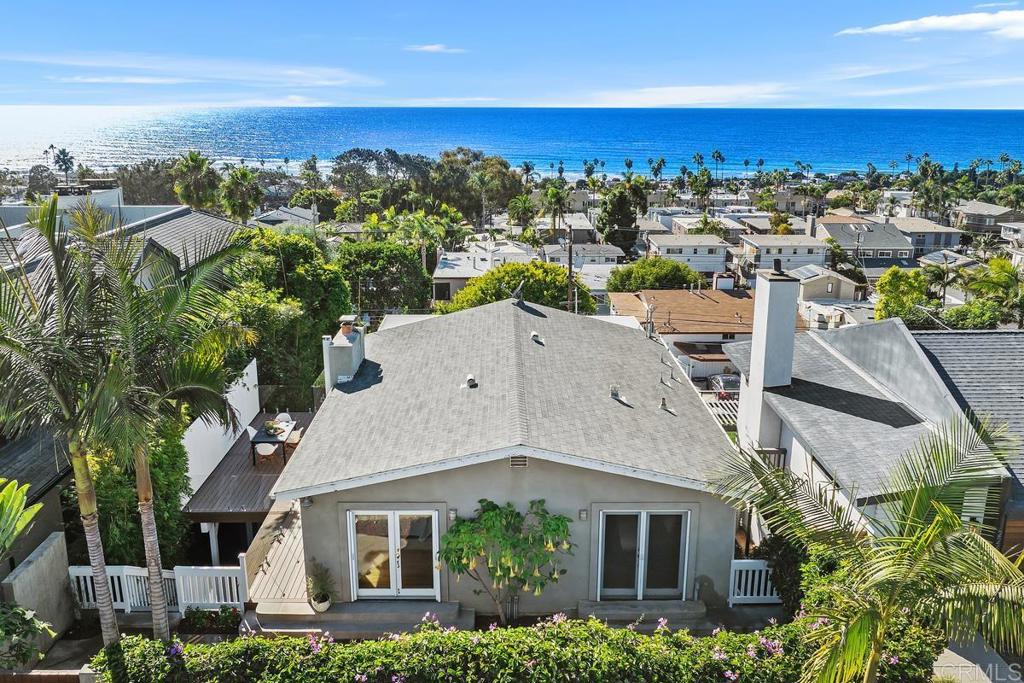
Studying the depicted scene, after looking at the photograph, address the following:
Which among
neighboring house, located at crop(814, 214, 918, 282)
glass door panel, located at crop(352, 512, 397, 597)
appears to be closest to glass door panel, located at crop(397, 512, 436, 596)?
glass door panel, located at crop(352, 512, 397, 597)

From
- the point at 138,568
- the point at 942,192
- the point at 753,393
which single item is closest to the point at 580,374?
the point at 753,393

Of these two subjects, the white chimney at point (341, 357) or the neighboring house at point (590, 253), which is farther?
the neighboring house at point (590, 253)

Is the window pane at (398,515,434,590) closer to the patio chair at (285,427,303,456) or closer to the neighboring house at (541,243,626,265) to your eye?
the patio chair at (285,427,303,456)

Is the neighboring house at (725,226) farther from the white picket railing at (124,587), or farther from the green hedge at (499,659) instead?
the green hedge at (499,659)

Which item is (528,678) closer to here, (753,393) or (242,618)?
(242,618)

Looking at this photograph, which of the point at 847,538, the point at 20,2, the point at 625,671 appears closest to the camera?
the point at 847,538

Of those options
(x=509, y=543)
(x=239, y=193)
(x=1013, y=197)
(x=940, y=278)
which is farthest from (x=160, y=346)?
(x=1013, y=197)

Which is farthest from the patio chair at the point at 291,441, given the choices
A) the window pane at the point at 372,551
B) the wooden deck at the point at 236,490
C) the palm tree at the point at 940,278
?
the palm tree at the point at 940,278
